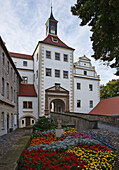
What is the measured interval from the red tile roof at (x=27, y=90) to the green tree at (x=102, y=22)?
1827 cm

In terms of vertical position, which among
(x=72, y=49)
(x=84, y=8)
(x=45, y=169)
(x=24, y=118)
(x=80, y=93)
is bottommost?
(x=24, y=118)

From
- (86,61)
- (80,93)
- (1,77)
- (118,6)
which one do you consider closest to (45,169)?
(118,6)

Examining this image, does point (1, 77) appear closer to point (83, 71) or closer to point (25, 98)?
point (25, 98)

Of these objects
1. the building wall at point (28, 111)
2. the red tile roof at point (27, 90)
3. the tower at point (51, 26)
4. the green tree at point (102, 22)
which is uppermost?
the tower at point (51, 26)

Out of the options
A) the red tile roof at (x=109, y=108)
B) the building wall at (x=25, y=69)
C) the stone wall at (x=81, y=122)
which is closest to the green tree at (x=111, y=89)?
the red tile roof at (x=109, y=108)

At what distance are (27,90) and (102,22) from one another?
22.0 m

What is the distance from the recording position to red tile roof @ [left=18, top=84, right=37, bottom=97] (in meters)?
26.6

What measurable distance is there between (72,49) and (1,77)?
691 inches

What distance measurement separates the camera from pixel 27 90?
91.6 feet

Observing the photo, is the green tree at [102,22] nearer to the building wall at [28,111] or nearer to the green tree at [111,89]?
the building wall at [28,111]

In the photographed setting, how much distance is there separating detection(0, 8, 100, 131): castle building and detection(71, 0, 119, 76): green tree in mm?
16195

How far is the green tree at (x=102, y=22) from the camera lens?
24.8ft

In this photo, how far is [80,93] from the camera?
2897 cm

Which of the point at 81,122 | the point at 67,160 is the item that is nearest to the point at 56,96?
the point at 81,122
